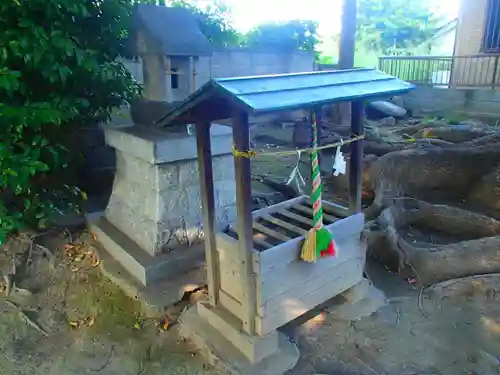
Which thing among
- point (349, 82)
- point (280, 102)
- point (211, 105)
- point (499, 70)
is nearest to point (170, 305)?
point (211, 105)

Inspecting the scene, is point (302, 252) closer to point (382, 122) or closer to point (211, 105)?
point (211, 105)

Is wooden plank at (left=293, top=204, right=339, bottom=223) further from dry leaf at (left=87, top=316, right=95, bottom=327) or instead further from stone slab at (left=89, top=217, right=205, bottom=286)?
dry leaf at (left=87, top=316, right=95, bottom=327)

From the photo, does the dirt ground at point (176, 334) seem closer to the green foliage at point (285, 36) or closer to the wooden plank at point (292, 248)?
the wooden plank at point (292, 248)

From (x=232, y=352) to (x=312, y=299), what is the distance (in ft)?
2.47

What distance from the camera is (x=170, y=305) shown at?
369 centimetres

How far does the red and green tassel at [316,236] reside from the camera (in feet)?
9.91

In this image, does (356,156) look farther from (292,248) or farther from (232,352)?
(232,352)

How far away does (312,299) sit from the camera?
10.8 feet

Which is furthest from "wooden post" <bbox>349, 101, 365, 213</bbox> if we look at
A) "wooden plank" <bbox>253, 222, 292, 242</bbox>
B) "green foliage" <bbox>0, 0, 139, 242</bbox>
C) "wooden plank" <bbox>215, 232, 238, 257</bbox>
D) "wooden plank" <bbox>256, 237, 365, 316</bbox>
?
"green foliage" <bbox>0, 0, 139, 242</bbox>

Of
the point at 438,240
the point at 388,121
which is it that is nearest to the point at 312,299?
the point at 438,240

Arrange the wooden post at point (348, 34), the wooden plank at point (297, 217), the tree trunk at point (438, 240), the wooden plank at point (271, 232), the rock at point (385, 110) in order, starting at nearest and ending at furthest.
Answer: the wooden plank at point (271, 232) < the wooden plank at point (297, 217) < the tree trunk at point (438, 240) < the wooden post at point (348, 34) < the rock at point (385, 110)

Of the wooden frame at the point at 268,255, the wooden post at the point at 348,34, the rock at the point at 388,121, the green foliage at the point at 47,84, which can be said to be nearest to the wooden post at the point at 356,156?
the wooden frame at the point at 268,255

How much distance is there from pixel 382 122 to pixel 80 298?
10653mm

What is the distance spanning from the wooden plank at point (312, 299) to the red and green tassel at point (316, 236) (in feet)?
1.24
